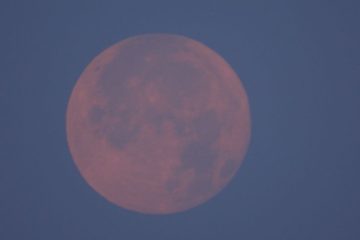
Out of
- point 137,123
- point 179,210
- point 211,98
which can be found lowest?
point 179,210

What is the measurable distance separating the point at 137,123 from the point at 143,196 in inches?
26.8

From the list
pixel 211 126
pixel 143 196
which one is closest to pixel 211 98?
pixel 211 126

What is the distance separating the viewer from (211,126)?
158 inches

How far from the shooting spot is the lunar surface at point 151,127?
3924 millimetres

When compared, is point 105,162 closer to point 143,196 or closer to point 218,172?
point 143,196

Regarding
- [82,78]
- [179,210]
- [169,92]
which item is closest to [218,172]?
[179,210]

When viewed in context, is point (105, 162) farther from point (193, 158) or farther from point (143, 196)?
point (193, 158)

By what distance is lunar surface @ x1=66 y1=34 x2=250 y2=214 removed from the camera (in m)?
3.92

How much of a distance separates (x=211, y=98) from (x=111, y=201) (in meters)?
1.37

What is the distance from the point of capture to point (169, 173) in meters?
3.96

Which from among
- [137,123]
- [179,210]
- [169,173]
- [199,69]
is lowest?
[179,210]

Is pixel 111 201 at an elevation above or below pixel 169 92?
below

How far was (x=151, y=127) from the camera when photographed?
3.92 metres

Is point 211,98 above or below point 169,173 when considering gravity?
above
